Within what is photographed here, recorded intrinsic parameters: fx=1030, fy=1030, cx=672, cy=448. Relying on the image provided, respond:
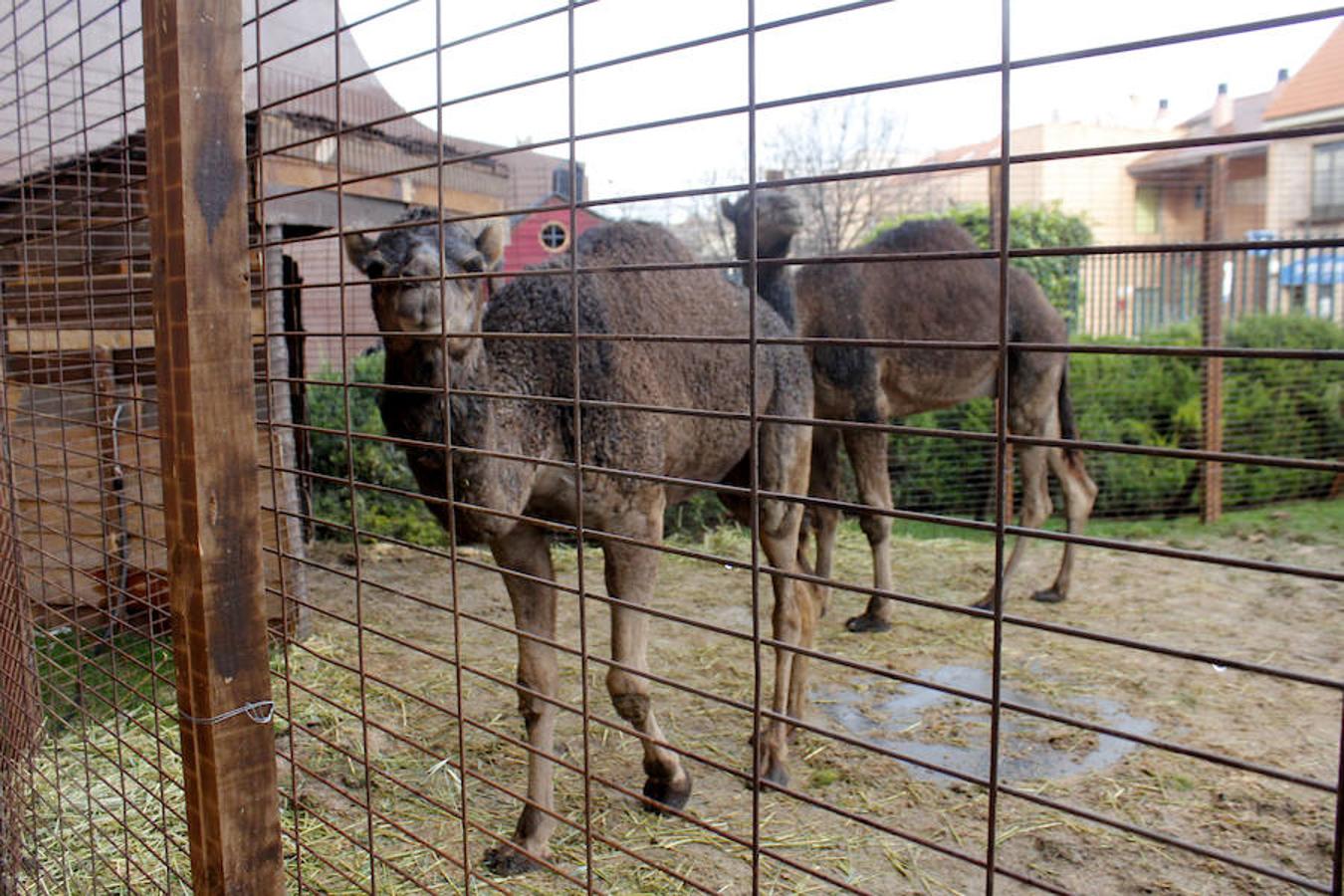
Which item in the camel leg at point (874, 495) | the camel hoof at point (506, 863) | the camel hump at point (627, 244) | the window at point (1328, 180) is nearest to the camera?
the camel hoof at point (506, 863)

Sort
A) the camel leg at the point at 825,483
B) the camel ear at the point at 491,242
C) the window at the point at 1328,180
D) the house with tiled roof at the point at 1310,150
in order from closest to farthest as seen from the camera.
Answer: the camel ear at the point at 491,242
the camel leg at the point at 825,483
the house with tiled roof at the point at 1310,150
the window at the point at 1328,180

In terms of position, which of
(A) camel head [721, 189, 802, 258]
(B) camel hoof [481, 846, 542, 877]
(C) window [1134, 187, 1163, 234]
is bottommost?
(B) camel hoof [481, 846, 542, 877]

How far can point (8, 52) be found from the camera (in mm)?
7793

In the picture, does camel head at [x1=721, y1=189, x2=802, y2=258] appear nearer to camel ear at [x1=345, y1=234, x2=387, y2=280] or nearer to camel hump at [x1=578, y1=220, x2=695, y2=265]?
camel hump at [x1=578, y1=220, x2=695, y2=265]

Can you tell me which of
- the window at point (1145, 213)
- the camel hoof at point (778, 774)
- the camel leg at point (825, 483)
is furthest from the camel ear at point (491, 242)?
the window at point (1145, 213)

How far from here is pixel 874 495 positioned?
714 cm

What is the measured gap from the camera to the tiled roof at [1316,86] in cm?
2120

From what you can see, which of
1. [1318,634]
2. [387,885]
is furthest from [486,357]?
[1318,634]

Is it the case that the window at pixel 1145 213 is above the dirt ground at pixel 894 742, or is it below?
above

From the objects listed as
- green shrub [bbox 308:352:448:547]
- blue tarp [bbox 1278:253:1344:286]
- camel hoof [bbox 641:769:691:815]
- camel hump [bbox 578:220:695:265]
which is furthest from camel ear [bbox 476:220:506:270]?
blue tarp [bbox 1278:253:1344:286]

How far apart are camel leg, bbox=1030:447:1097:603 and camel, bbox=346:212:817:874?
3.32 meters

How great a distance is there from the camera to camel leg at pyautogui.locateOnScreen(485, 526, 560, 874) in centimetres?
393

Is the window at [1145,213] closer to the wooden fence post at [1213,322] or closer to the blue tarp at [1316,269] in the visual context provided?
the blue tarp at [1316,269]

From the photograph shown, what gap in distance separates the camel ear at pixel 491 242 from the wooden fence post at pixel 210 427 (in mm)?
1473
